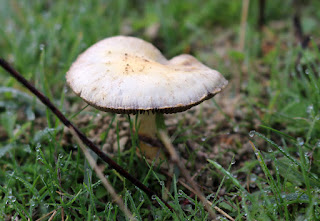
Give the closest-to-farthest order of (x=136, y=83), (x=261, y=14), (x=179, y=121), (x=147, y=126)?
(x=136, y=83) → (x=147, y=126) → (x=179, y=121) → (x=261, y=14)

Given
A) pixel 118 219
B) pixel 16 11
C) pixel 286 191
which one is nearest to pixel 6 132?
pixel 118 219

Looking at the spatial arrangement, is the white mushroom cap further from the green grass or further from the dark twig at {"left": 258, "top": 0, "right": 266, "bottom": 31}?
the dark twig at {"left": 258, "top": 0, "right": 266, "bottom": 31}

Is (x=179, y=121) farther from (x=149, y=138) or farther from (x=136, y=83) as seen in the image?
(x=136, y=83)

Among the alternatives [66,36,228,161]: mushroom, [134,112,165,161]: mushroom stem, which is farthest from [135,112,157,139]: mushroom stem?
[66,36,228,161]: mushroom

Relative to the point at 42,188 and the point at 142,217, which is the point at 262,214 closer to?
the point at 142,217

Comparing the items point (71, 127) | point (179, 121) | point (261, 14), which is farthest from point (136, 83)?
point (261, 14)
